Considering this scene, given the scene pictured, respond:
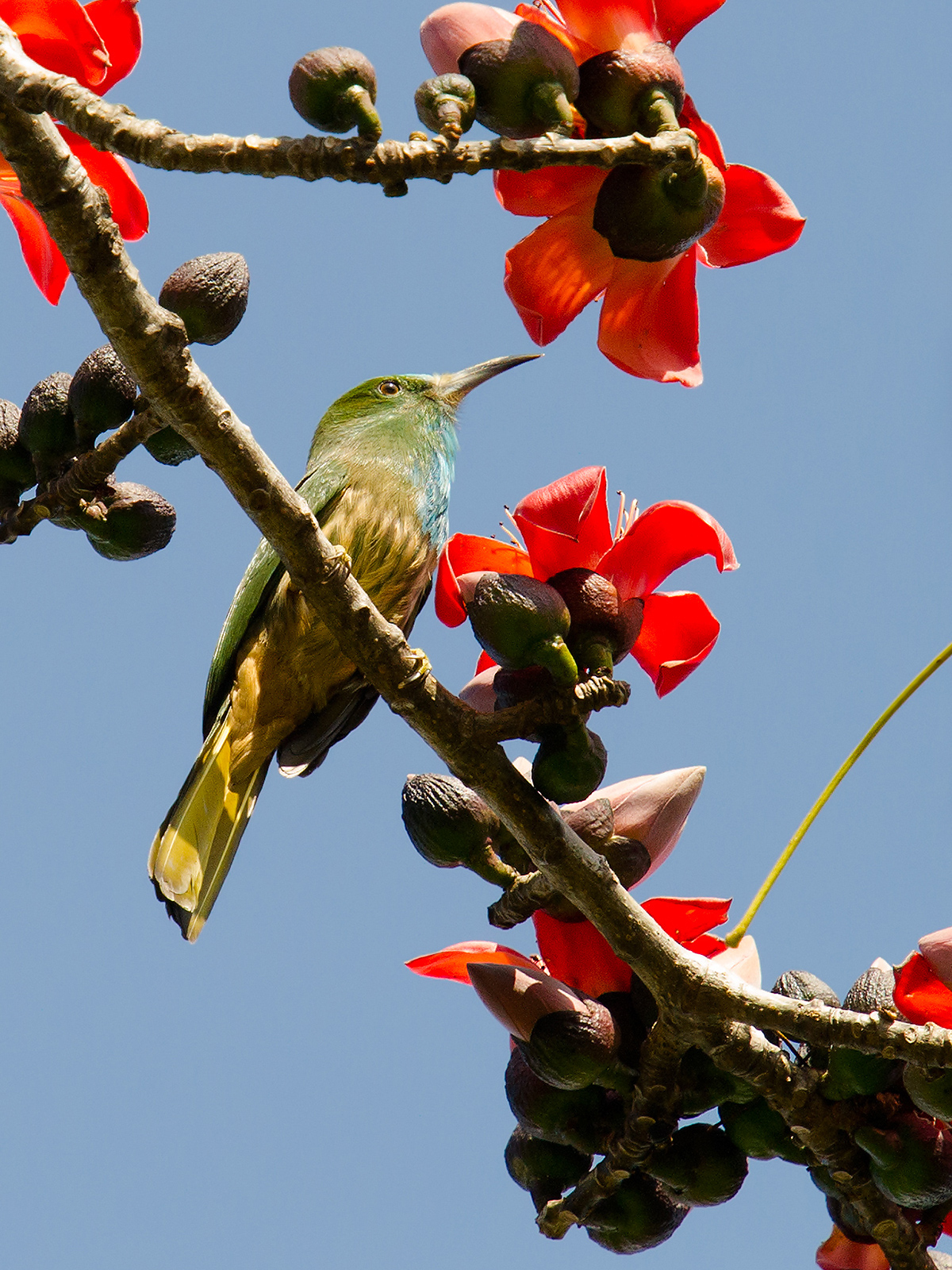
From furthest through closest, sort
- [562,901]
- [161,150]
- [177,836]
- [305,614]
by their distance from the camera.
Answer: [305,614], [177,836], [562,901], [161,150]

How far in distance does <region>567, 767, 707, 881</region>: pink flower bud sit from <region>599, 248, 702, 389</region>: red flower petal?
0.71 metres

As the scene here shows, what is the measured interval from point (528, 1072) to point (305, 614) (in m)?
2.04

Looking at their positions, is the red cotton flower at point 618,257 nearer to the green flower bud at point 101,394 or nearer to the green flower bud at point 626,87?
the green flower bud at point 626,87

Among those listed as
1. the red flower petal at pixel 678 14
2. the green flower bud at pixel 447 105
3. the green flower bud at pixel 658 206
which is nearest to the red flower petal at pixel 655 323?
the green flower bud at pixel 658 206

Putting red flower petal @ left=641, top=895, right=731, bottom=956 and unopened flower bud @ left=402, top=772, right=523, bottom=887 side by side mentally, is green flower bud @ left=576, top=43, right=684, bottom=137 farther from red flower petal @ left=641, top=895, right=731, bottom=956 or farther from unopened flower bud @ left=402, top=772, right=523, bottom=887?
red flower petal @ left=641, top=895, right=731, bottom=956

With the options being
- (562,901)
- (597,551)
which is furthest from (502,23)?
(562,901)

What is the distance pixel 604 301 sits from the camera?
2.06 meters

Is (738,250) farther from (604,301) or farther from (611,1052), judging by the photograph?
(611,1052)

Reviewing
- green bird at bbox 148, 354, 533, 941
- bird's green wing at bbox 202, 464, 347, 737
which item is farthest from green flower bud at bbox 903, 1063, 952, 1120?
bird's green wing at bbox 202, 464, 347, 737

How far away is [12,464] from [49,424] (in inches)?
4.3

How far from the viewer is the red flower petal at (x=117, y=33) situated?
2.13 meters

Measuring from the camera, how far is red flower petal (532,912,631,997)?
2.16 meters

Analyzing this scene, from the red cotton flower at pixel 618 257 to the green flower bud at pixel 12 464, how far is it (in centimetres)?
94

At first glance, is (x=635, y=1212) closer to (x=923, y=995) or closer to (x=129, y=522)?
(x=923, y=995)
